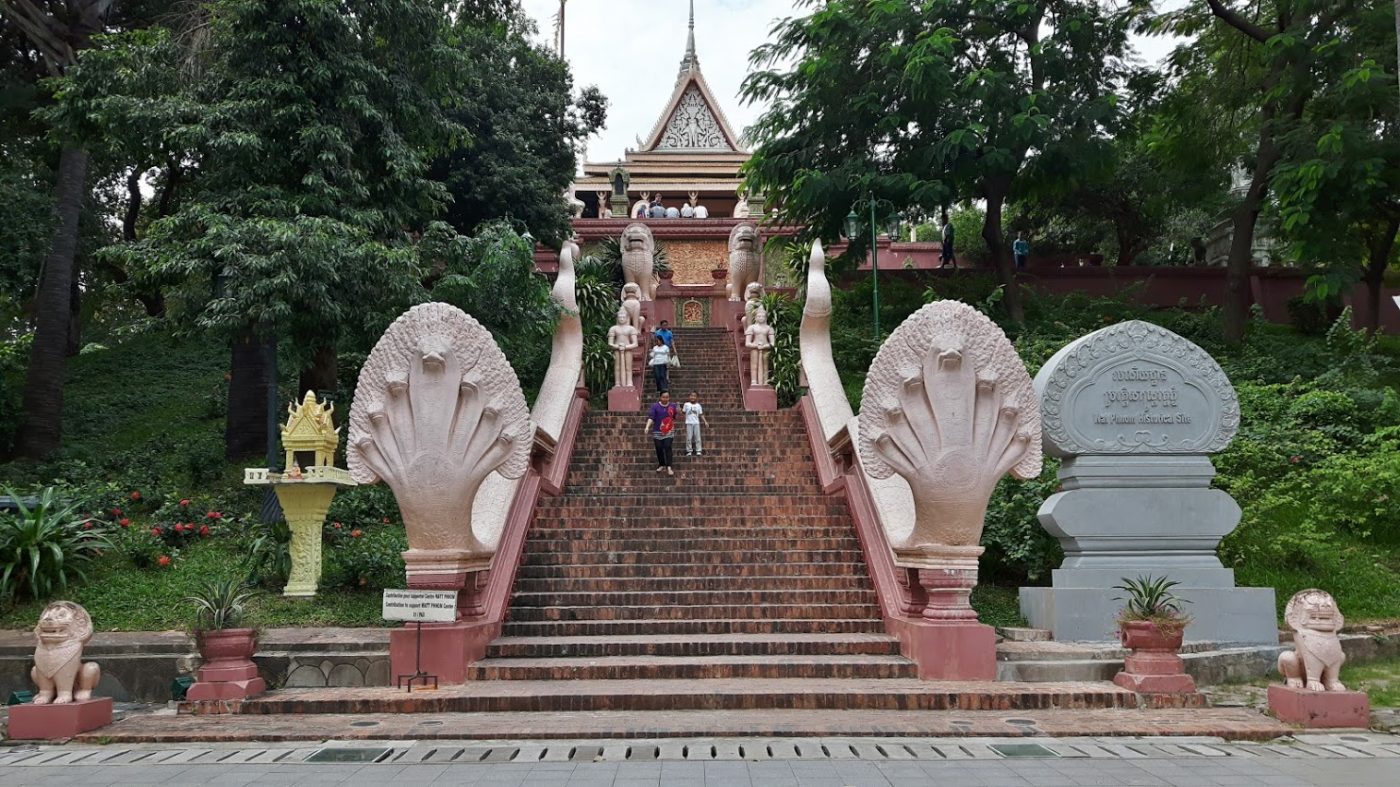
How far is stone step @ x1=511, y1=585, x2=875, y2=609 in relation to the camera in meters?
8.85

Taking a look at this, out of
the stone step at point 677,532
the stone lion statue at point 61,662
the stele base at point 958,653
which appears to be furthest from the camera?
the stone step at point 677,532

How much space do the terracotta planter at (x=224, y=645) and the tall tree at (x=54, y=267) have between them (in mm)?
7914

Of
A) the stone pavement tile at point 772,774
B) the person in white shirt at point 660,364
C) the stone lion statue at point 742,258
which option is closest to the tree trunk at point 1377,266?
the stone lion statue at point 742,258

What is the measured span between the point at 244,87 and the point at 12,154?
24.9 feet

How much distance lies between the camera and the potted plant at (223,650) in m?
6.95

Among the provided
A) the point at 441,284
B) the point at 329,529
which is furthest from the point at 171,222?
the point at 329,529

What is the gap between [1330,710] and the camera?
6207 millimetres

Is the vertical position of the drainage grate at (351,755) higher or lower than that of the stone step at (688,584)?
lower

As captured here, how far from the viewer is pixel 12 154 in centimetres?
1642

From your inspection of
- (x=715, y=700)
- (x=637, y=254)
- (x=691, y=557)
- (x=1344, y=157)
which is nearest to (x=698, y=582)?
(x=691, y=557)

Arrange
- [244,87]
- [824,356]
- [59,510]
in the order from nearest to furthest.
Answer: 1. [59,510]
2. [244,87]
3. [824,356]

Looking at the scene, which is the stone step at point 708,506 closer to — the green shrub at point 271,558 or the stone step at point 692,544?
the stone step at point 692,544

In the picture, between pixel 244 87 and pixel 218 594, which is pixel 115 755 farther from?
pixel 244 87

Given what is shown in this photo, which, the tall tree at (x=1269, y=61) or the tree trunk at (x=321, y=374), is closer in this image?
the tree trunk at (x=321, y=374)
